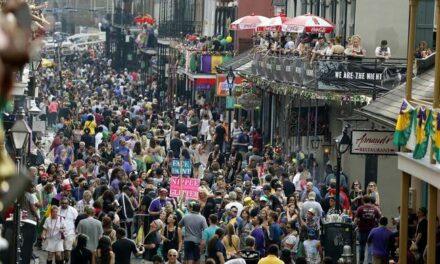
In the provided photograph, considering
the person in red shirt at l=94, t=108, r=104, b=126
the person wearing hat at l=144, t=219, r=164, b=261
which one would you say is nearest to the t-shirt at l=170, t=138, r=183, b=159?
the person in red shirt at l=94, t=108, r=104, b=126

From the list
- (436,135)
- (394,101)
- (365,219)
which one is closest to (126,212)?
(365,219)

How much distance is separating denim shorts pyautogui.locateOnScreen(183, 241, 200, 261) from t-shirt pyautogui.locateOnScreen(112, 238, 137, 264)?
2.16m

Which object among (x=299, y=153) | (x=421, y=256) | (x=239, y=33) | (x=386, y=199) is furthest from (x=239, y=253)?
(x=239, y=33)

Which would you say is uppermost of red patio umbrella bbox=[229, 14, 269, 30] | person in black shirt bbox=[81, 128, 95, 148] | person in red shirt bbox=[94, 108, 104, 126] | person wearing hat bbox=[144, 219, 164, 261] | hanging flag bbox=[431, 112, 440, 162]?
hanging flag bbox=[431, 112, 440, 162]

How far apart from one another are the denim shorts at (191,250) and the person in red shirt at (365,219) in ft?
8.87

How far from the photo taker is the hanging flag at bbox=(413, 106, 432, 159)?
16.5 meters

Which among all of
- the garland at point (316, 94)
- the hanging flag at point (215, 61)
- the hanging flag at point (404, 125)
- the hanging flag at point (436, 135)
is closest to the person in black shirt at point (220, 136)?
the garland at point (316, 94)

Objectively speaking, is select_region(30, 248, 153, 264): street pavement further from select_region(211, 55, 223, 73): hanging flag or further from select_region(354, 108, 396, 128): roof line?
select_region(211, 55, 223, 73): hanging flag

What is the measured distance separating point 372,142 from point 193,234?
3.32 meters

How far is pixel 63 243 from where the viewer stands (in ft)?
67.5

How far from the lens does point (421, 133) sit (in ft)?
54.8

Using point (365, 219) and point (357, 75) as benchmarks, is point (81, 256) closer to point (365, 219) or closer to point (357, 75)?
point (365, 219)

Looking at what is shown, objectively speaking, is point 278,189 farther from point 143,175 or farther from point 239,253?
point 239,253

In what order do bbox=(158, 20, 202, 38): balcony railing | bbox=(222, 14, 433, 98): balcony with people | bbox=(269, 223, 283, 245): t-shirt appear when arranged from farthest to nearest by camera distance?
1. bbox=(158, 20, 202, 38): balcony railing
2. bbox=(222, 14, 433, 98): balcony with people
3. bbox=(269, 223, 283, 245): t-shirt
